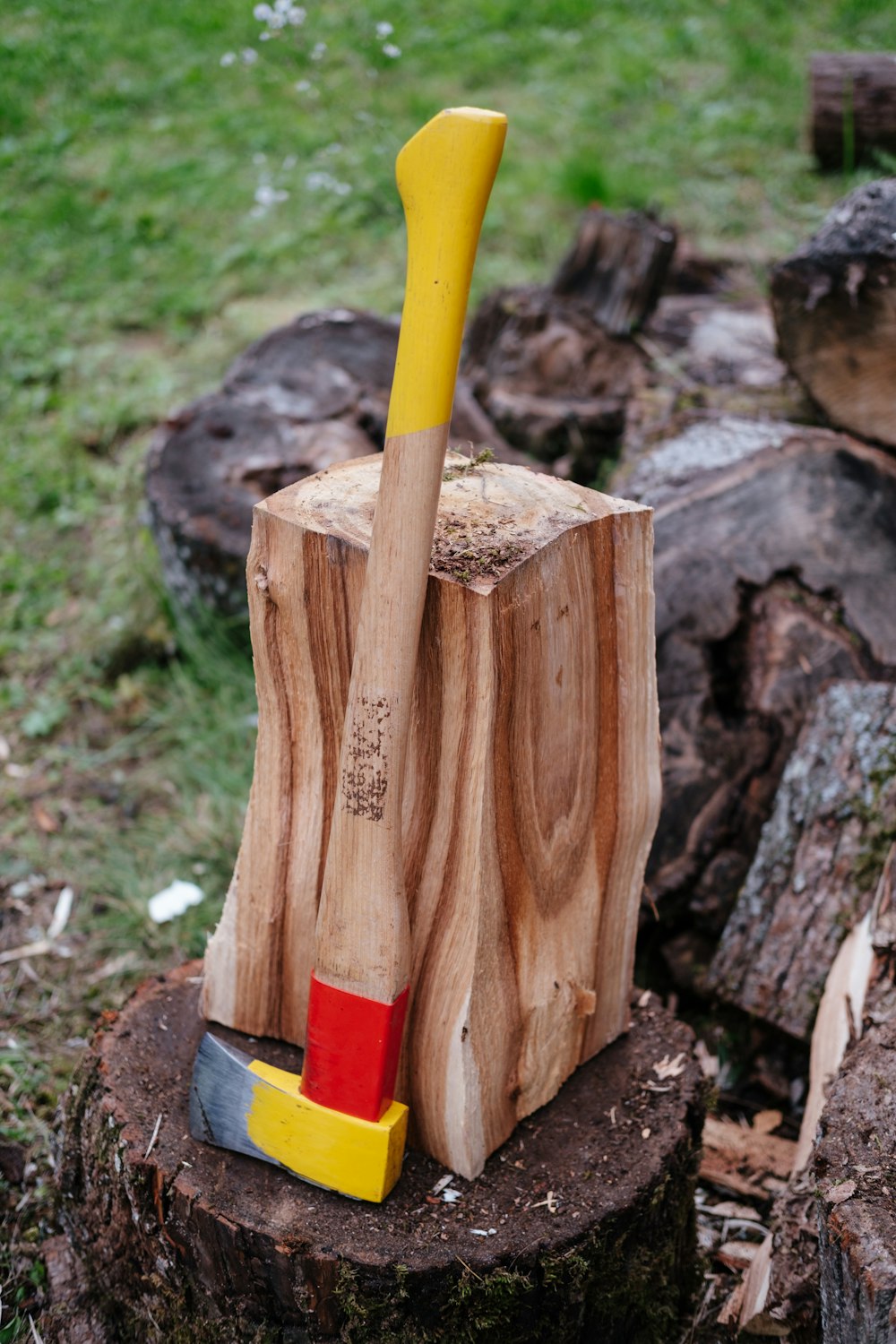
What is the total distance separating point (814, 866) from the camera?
6.63 ft

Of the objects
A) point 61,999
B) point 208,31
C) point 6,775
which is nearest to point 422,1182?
point 61,999

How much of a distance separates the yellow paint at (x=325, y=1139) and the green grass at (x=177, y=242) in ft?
1.99

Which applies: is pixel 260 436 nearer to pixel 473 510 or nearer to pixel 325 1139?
pixel 473 510

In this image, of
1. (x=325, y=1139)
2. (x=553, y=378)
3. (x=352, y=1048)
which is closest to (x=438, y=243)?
(x=352, y=1048)

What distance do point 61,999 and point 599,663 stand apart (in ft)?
4.83

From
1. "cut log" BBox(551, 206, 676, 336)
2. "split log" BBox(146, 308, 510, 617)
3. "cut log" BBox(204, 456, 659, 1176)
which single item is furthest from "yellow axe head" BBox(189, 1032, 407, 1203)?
"cut log" BBox(551, 206, 676, 336)

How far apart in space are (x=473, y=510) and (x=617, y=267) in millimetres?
2786

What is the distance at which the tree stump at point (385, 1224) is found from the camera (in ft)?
4.37

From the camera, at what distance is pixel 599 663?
146 centimetres

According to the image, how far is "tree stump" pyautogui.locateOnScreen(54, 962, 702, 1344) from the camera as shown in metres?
1.33

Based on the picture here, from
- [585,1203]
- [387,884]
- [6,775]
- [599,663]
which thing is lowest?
[6,775]

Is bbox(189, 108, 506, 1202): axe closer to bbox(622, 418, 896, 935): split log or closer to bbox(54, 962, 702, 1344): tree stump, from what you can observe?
bbox(54, 962, 702, 1344): tree stump

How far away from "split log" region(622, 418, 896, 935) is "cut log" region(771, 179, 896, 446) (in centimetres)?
17

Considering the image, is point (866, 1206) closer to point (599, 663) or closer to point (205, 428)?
point (599, 663)
